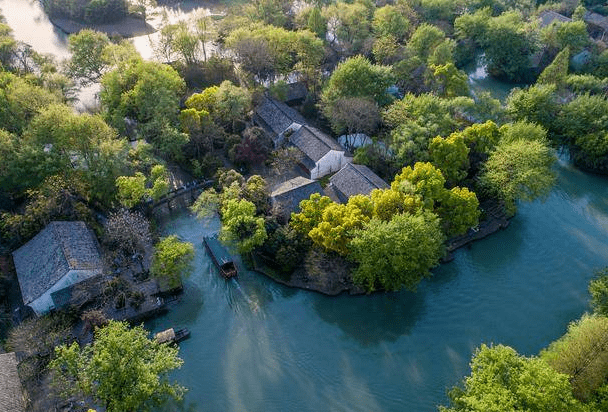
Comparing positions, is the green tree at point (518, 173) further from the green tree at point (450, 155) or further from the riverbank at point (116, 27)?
the riverbank at point (116, 27)

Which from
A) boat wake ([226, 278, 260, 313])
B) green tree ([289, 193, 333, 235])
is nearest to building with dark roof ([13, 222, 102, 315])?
boat wake ([226, 278, 260, 313])

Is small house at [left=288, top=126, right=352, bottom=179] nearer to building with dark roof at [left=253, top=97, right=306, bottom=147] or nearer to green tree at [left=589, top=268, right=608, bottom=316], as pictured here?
building with dark roof at [left=253, top=97, right=306, bottom=147]

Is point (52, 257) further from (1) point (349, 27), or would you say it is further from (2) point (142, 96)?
(1) point (349, 27)

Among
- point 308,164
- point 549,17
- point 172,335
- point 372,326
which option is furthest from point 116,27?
point 549,17

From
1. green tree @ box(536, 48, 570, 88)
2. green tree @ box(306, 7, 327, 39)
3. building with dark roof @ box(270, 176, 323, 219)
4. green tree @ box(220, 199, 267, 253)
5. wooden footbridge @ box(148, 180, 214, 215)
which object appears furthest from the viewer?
green tree @ box(306, 7, 327, 39)

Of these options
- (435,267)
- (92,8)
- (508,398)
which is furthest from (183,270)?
(92,8)

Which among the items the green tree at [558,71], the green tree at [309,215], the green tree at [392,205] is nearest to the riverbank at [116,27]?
the green tree at [309,215]
